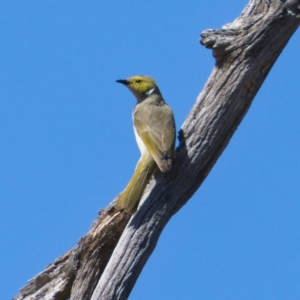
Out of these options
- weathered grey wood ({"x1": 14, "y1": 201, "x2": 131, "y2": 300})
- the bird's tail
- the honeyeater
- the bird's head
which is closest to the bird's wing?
the honeyeater

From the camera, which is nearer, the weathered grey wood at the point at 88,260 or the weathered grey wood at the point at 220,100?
the weathered grey wood at the point at 220,100

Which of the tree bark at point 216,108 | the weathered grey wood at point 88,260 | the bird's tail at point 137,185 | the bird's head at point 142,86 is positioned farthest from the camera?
the bird's head at point 142,86

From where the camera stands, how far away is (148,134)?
7.50 meters

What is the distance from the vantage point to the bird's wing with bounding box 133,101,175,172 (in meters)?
6.88

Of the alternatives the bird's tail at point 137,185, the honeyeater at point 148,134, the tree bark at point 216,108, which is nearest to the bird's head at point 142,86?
the honeyeater at point 148,134

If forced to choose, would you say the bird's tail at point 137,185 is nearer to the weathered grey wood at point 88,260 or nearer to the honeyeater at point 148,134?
the honeyeater at point 148,134

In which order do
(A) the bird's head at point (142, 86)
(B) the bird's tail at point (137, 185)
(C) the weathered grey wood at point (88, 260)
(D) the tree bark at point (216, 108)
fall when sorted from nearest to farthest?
(D) the tree bark at point (216, 108) → (B) the bird's tail at point (137, 185) → (C) the weathered grey wood at point (88, 260) → (A) the bird's head at point (142, 86)

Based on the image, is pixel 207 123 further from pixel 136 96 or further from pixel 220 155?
pixel 136 96

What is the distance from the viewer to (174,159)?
6859mm

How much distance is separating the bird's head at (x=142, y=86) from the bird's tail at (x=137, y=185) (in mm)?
1442

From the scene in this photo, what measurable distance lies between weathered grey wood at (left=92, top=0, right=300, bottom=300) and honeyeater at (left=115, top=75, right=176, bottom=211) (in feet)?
0.43

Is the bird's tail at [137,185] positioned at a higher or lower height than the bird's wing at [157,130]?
lower

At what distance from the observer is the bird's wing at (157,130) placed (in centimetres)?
688

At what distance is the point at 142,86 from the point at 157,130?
47.9 inches
